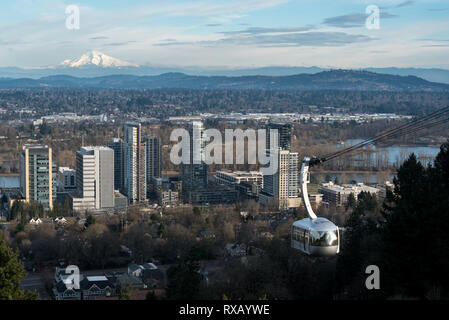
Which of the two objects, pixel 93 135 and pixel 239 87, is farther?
pixel 239 87

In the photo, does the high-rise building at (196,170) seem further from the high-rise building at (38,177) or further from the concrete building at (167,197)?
the high-rise building at (38,177)

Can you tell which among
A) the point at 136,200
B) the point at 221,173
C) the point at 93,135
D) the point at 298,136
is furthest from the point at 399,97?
the point at 136,200

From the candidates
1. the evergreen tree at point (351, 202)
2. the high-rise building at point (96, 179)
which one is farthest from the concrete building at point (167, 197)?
the evergreen tree at point (351, 202)

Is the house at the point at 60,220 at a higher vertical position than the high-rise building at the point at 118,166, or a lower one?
lower

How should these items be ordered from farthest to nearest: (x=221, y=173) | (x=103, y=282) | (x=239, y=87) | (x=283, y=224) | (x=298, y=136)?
(x=239, y=87) < (x=298, y=136) < (x=221, y=173) < (x=283, y=224) < (x=103, y=282)

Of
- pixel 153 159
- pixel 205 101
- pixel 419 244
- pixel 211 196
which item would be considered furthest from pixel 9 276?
pixel 205 101
